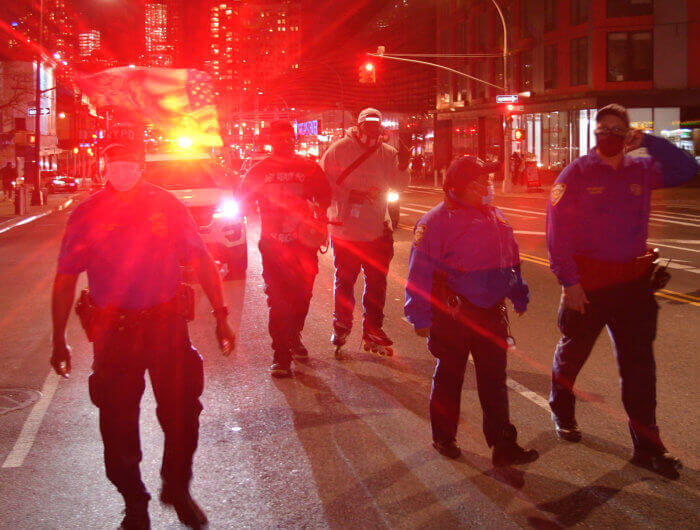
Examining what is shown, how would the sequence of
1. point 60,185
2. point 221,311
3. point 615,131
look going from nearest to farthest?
1. point 221,311
2. point 615,131
3. point 60,185

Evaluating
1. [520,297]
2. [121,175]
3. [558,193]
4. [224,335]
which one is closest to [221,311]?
[224,335]

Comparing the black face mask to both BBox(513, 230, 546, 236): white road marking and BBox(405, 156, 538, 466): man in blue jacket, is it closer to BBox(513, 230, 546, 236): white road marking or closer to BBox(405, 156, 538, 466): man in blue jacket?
BBox(405, 156, 538, 466): man in blue jacket

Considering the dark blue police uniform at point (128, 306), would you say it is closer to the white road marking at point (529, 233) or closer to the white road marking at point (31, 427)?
the white road marking at point (31, 427)

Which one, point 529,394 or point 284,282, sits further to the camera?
point 284,282

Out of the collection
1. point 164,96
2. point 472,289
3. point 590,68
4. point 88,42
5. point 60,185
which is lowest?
point 472,289

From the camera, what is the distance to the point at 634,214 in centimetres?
464

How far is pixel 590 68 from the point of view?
1741 inches

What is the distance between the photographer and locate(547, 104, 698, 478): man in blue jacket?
4637mm

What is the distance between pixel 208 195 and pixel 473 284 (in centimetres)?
847

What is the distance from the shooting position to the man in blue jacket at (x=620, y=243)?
464 cm

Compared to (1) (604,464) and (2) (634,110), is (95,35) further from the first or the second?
(1) (604,464)

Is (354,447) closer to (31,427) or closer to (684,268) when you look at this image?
(31,427)

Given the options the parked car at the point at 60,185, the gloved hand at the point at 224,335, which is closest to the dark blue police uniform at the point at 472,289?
the gloved hand at the point at 224,335

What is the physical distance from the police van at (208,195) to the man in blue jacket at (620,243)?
7.49 meters
